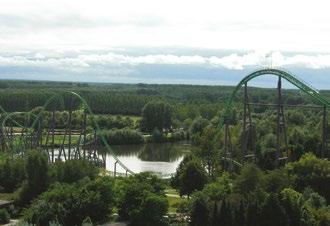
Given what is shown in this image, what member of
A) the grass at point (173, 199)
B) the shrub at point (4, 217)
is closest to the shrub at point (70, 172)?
the grass at point (173, 199)

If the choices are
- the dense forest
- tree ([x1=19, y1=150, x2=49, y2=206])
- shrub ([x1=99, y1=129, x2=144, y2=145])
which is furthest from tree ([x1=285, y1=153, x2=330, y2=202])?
shrub ([x1=99, y1=129, x2=144, y2=145])

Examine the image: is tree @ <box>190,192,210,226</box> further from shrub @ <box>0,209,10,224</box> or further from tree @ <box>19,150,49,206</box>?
tree @ <box>19,150,49,206</box>

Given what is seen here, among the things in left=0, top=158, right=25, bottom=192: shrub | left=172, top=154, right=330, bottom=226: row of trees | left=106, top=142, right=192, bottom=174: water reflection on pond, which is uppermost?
left=172, top=154, right=330, bottom=226: row of trees

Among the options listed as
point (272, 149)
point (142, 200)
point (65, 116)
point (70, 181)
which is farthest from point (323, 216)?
point (65, 116)

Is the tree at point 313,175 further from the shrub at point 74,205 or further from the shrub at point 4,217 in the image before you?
the shrub at point 4,217

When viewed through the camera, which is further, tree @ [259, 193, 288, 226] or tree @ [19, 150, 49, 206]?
tree @ [19, 150, 49, 206]

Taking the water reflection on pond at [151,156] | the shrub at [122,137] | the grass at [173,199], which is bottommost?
the water reflection on pond at [151,156]

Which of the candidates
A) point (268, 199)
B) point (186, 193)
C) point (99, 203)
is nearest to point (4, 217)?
point (99, 203)

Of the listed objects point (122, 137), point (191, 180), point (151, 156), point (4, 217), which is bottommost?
point (151, 156)

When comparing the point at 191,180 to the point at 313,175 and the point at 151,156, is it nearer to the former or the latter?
the point at 313,175
